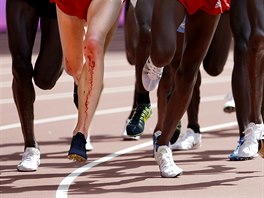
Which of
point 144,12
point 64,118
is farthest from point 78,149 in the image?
point 64,118

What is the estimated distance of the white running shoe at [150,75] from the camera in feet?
33.7

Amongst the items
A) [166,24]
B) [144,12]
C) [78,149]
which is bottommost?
[78,149]

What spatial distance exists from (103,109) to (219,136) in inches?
112

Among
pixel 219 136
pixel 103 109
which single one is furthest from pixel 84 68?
pixel 103 109

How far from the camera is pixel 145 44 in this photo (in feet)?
36.1

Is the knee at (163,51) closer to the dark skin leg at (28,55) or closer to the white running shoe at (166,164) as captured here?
the white running shoe at (166,164)

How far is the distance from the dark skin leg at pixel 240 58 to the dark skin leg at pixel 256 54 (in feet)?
2.40

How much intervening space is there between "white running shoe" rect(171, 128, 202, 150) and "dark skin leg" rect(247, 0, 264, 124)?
6.10 ft

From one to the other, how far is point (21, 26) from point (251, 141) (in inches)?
89.2

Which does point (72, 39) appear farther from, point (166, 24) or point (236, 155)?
point (236, 155)

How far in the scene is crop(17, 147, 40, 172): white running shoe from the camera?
34.2ft

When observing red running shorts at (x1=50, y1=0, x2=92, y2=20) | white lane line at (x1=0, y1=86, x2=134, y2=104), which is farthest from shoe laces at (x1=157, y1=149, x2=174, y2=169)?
white lane line at (x1=0, y1=86, x2=134, y2=104)

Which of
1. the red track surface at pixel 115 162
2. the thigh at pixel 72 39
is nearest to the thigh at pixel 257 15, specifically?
the red track surface at pixel 115 162

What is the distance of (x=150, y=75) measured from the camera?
1035 centimetres
